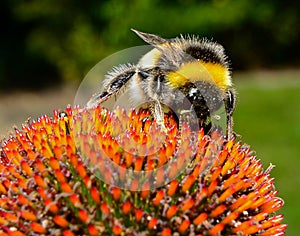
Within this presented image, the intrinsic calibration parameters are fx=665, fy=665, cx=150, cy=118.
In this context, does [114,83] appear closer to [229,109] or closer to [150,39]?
[150,39]

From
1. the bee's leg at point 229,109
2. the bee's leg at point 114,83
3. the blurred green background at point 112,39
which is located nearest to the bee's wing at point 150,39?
the bee's leg at point 114,83

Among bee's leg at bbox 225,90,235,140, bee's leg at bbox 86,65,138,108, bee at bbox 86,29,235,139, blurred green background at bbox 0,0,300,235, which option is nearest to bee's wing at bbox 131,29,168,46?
bee at bbox 86,29,235,139

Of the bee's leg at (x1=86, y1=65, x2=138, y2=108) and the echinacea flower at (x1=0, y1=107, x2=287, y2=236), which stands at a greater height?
the bee's leg at (x1=86, y1=65, x2=138, y2=108)

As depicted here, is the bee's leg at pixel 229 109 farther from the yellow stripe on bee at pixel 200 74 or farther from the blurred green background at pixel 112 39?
the blurred green background at pixel 112 39

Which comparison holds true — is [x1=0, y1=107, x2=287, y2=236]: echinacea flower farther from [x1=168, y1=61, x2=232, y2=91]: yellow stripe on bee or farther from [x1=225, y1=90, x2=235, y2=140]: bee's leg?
[x1=168, y1=61, x2=232, y2=91]: yellow stripe on bee

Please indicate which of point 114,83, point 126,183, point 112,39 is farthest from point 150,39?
point 112,39
